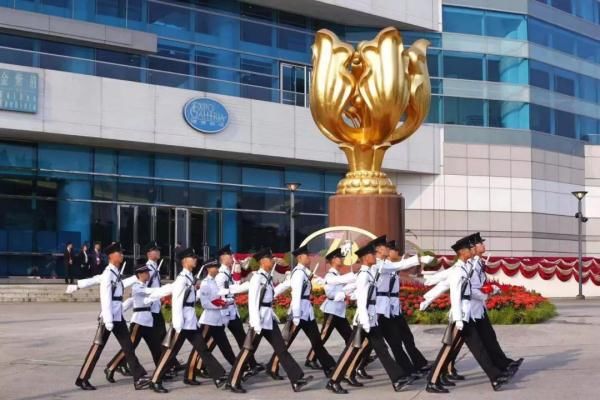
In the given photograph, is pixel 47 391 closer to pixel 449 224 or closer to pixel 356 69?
pixel 356 69

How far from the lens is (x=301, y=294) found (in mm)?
11766

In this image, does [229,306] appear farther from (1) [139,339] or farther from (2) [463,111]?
(2) [463,111]

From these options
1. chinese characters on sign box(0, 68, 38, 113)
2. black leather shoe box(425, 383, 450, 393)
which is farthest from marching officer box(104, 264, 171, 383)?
chinese characters on sign box(0, 68, 38, 113)

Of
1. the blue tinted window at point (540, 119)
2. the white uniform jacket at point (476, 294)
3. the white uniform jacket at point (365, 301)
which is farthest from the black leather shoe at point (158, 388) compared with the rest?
the blue tinted window at point (540, 119)

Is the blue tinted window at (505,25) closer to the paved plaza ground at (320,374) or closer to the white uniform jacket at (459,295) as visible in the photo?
the paved plaza ground at (320,374)

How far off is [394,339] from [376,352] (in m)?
0.51

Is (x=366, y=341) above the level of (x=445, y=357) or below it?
above

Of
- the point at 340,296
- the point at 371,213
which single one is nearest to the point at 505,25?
the point at 371,213

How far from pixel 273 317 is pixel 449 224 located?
29.0 meters

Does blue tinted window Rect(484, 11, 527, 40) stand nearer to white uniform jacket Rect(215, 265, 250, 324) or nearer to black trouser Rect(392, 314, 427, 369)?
white uniform jacket Rect(215, 265, 250, 324)

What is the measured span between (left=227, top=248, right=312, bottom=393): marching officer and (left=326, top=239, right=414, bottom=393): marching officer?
50 centimetres

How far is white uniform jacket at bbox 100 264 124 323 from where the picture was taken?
11195 millimetres

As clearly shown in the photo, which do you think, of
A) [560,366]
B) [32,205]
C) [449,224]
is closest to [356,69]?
[560,366]

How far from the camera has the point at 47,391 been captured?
11.2 metres
